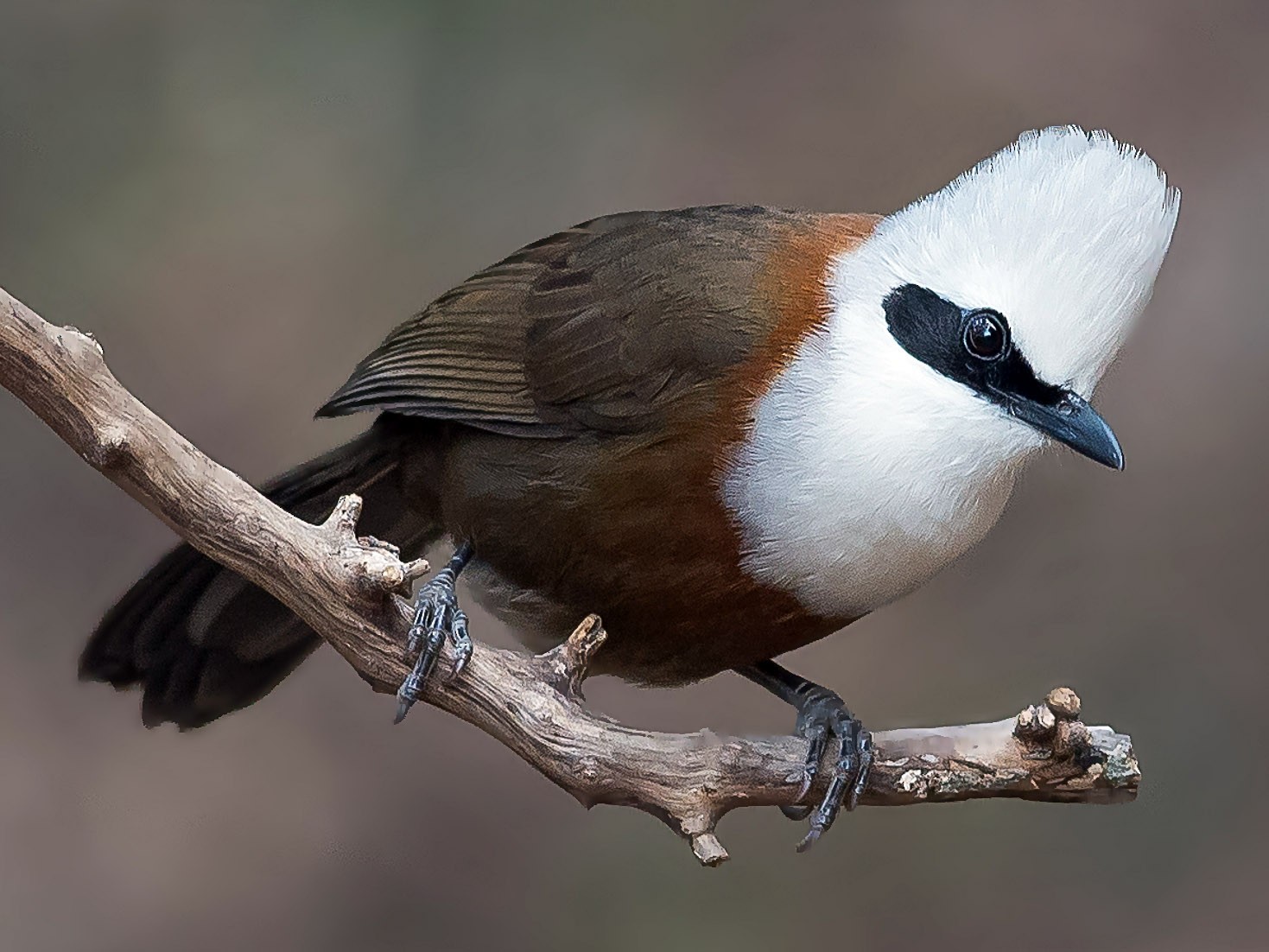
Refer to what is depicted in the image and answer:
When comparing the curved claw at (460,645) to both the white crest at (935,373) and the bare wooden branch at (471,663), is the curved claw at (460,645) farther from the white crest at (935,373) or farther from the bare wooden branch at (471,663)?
the white crest at (935,373)

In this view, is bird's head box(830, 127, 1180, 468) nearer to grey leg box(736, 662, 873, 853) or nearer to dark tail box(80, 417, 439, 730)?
grey leg box(736, 662, 873, 853)

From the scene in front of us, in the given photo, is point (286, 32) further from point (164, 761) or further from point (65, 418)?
point (65, 418)

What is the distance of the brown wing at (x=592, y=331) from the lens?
9.53 ft

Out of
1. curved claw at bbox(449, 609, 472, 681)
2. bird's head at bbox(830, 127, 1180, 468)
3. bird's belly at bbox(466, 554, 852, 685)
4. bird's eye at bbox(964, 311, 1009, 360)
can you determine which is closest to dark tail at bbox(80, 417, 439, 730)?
bird's belly at bbox(466, 554, 852, 685)

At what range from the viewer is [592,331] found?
305 centimetres

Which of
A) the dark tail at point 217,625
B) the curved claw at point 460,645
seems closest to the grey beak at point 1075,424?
the curved claw at point 460,645

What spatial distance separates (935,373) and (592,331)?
2.38 feet

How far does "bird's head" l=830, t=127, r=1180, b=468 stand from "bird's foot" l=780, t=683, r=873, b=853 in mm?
652

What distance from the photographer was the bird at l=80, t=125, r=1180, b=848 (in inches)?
102

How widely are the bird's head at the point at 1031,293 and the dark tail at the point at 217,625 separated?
1162mm

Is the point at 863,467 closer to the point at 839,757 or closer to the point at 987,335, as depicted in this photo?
the point at 987,335

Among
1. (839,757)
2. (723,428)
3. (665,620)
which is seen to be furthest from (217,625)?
(839,757)

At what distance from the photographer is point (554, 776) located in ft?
8.51

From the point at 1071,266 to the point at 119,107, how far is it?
3.19 meters
